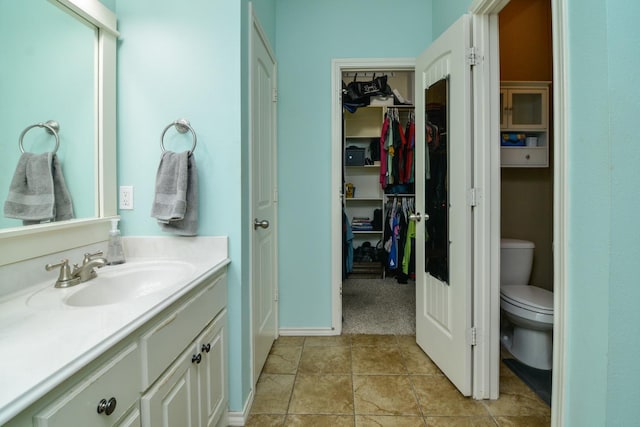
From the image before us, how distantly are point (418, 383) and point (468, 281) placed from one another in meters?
0.69

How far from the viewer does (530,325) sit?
6.24 ft

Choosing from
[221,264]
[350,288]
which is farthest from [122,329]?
[350,288]

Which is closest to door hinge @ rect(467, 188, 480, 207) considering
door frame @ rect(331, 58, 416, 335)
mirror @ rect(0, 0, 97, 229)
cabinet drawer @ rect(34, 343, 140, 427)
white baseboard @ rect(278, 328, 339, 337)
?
door frame @ rect(331, 58, 416, 335)

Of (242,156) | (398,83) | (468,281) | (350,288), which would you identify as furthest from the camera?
(398,83)

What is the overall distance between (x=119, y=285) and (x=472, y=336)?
1.73 meters

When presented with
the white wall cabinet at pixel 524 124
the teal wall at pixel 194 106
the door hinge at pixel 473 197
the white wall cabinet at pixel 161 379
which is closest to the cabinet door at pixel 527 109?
the white wall cabinet at pixel 524 124

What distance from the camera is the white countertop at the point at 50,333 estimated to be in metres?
0.54

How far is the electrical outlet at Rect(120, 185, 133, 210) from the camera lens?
151cm

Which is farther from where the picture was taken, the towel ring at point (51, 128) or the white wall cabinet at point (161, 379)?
the towel ring at point (51, 128)

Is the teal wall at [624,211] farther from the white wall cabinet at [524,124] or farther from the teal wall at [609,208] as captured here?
the white wall cabinet at [524,124]

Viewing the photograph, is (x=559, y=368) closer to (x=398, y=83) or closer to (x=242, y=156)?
(x=242, y=156)

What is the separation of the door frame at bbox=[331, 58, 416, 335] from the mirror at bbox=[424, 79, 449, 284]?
47 cm

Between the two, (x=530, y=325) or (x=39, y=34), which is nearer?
(x=39, y=34)

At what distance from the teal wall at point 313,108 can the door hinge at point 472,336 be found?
106cm
